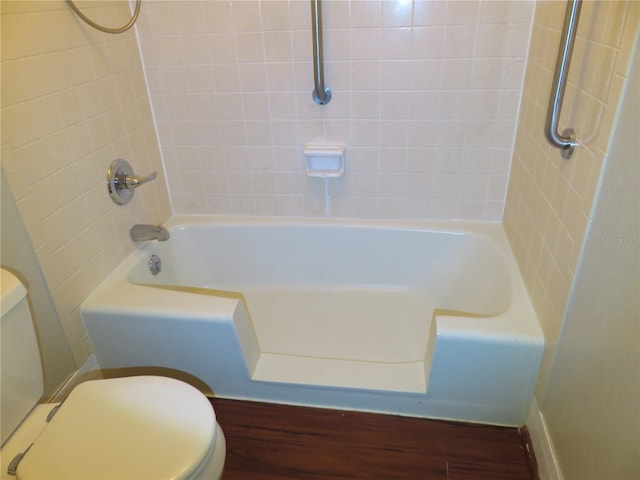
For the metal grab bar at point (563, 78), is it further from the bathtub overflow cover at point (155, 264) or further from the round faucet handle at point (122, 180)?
the bathtub overflow cover at point (155, 264)

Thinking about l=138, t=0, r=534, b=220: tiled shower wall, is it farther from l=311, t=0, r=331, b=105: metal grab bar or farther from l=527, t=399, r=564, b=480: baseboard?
l=527, t=399, r=564, b=480: baseboard

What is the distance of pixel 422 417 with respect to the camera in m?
1.63

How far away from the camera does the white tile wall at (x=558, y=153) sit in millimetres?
1048

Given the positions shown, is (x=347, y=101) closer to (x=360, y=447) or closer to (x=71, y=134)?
(x=71, y=134)

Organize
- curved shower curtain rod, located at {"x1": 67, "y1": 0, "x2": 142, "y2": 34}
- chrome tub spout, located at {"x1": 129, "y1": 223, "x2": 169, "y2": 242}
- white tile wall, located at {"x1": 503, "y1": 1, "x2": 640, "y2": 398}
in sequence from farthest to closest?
1. chrome tub spout, located at {"x1": 129, "y1": 223, "x2": 169, "y2": 242}
2. curved shower curtain rod, located at {"x1": 67, "y1": 0, "x2": 142, "y2": 34}
3. white tile wall, located at {"x1": 503, "y1": 1, "x2": 640, "y2": 398}

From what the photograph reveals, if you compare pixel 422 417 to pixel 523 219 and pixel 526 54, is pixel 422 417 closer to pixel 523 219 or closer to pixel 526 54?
pixel 523 219

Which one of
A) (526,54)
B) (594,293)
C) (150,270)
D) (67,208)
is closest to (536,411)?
(594,293)

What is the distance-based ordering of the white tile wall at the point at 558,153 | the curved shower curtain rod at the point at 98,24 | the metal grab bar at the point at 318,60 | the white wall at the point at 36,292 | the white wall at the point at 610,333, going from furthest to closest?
1. the metal grab bar at the point at 318,60
2. the curved shower curtain rod at the point at 98,24
3. the white wall at the point at 36,292
4. the white tile wall at the point at 558,153
5. the white wall at the point at 610,333

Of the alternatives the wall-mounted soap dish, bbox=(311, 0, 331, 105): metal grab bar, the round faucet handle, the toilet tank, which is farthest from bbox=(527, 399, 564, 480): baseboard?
the round faucet handle

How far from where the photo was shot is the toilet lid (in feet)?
3.50

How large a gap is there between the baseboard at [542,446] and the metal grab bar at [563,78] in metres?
0.84

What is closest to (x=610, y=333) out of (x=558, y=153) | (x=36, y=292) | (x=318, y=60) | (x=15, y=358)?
(x=558, y=153)

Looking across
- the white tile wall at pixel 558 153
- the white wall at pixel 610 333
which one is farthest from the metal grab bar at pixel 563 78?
the white wall at pixel 610 333

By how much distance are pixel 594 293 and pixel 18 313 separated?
1.42m
